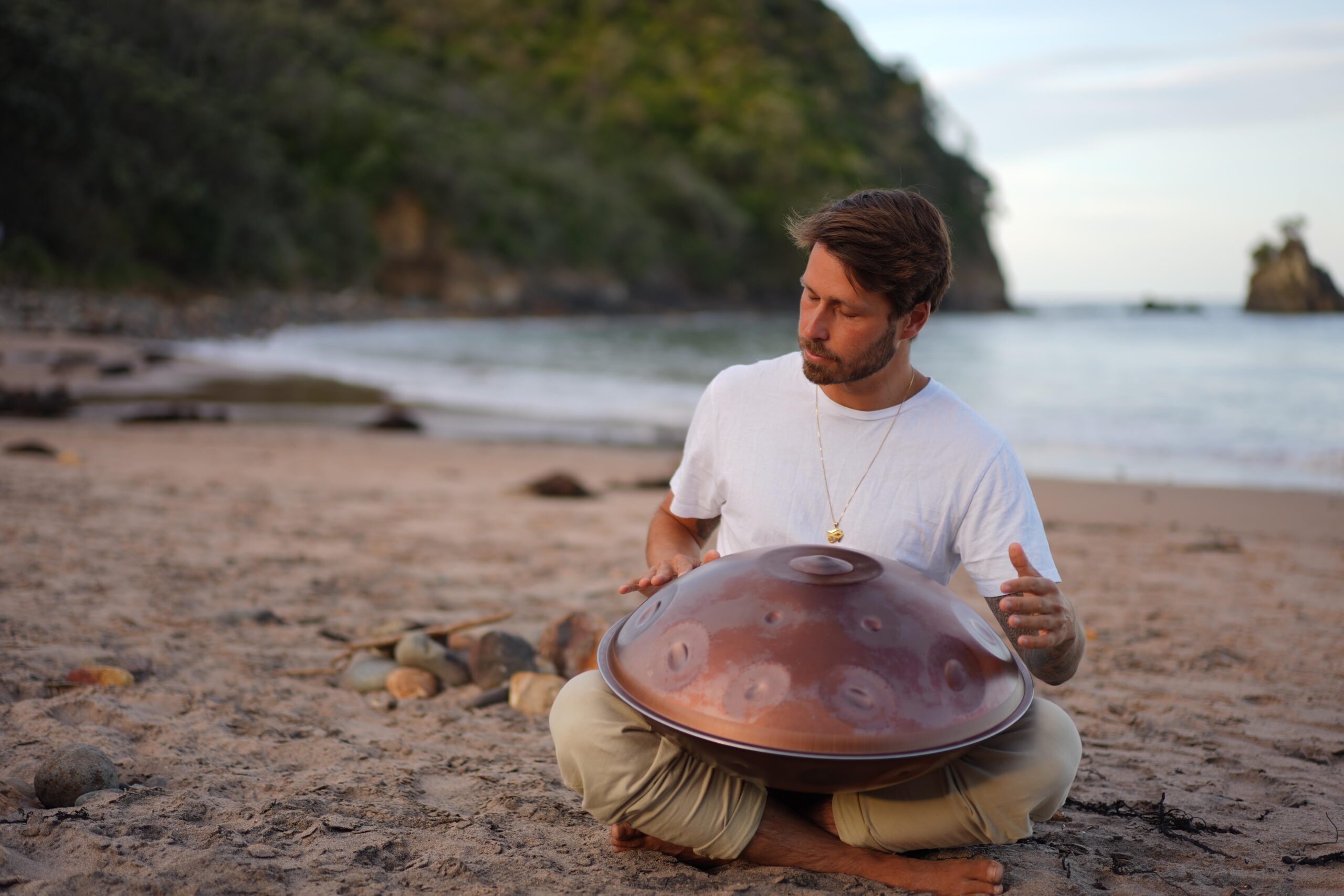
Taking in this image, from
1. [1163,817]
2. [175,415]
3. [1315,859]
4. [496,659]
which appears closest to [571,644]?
[496,659]

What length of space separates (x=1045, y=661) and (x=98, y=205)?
34.1 metres

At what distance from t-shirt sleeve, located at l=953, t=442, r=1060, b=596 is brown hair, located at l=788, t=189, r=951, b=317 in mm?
428

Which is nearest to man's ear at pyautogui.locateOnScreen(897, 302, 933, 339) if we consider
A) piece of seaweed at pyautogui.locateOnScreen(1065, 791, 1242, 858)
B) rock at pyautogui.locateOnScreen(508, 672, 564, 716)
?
piece of seaweed at pyautogui.locateOnScreen(1065, 791, 1242, 858)

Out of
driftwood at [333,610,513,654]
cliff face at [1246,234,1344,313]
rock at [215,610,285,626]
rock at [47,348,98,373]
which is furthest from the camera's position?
cliff face at [1246,234,1344,313]

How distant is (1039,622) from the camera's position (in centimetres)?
210

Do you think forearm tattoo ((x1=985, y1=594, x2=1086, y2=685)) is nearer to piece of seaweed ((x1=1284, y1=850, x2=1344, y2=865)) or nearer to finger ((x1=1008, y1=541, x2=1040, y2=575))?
finger ((x1=1008, y1=541, x2=1040, y2=575))

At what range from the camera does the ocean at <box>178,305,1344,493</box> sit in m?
10.6

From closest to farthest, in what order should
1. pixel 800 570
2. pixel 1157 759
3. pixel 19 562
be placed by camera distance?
pixel 800 570 → pixel 1157 759 → pixel 19 562

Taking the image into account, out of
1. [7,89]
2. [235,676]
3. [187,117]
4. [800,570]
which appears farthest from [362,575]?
[187,117]

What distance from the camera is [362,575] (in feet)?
16.7

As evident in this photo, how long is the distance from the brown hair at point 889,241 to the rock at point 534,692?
6.11 feet

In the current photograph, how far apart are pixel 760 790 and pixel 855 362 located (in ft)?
3.20

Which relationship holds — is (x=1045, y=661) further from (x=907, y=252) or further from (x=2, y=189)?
(x=2, y=189)

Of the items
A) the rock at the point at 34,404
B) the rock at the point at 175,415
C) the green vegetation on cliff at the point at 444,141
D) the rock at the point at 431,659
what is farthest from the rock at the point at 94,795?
the rock at the point at 34,404
